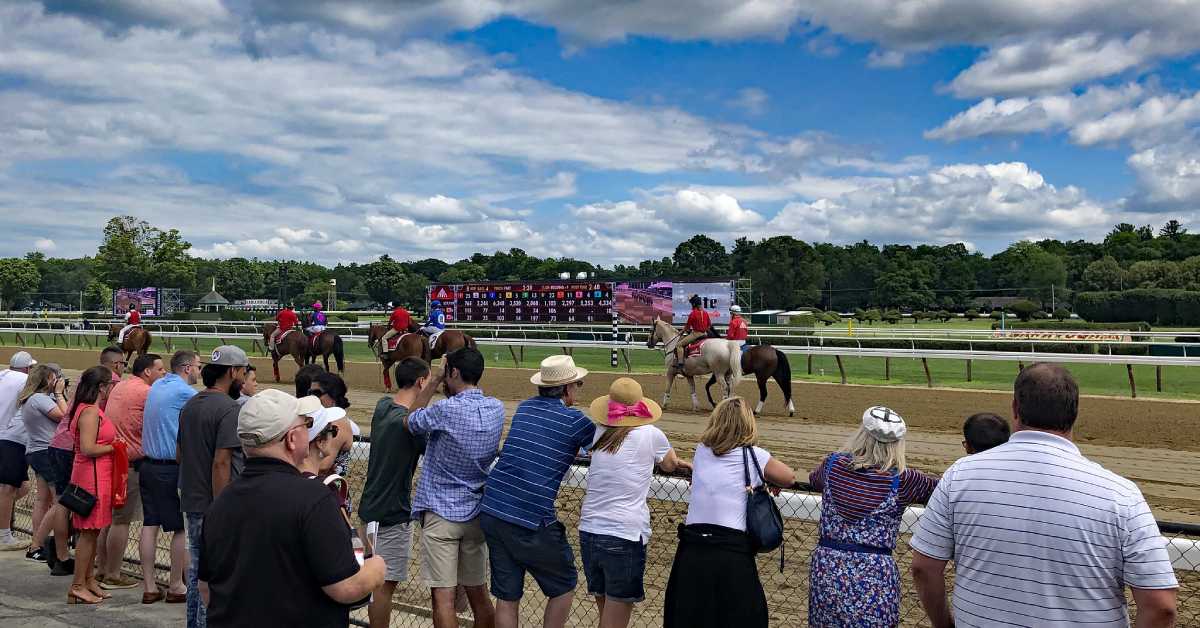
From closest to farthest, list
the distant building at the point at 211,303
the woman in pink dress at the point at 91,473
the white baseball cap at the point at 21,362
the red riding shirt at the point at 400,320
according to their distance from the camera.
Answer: the woman in pink dress at the point at 91,473, the white baseball cap at the point at 21,362, the red riding shirt at the point at 400,320, the distant building at the point at 211,303

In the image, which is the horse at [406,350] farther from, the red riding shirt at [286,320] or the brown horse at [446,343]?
the red riding shirt at [286,320]

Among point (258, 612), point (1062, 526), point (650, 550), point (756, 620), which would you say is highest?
point (1062, 526)

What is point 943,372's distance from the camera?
2028cm

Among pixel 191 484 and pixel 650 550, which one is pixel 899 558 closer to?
pixel 650 550

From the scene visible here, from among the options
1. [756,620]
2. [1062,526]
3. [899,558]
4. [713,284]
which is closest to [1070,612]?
[1062,526]

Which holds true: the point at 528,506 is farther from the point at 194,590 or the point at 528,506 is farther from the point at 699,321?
the point at 699,321

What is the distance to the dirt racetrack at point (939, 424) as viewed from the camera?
30.7 ft

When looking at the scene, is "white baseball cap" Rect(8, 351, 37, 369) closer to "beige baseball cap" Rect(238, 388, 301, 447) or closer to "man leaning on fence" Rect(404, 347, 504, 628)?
"man leaning on fence" Rect(404, 347, 504, 628)

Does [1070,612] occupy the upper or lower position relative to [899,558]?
upper

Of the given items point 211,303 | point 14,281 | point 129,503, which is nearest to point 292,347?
point 129,503

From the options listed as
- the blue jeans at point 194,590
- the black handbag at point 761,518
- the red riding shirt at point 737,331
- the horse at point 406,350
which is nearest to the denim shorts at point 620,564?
the black handbag at point 761,518

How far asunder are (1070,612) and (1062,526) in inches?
9.3

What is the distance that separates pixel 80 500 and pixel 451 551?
2.71m

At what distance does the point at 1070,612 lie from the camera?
2.34 meters
